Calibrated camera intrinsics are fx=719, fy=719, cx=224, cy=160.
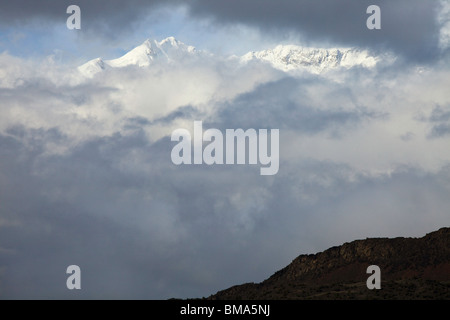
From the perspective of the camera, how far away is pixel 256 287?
6713 inches
